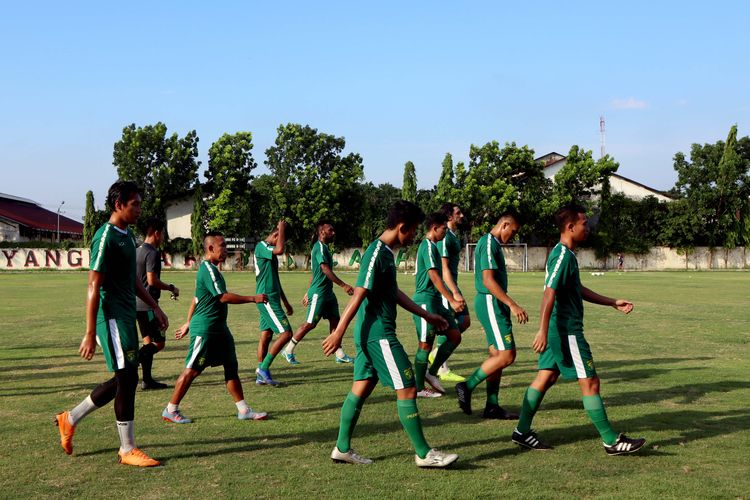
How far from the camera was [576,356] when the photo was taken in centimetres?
564

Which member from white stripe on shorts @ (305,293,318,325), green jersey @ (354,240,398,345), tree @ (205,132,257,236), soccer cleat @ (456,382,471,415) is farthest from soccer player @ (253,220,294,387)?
tree @ (205,132,257,236)

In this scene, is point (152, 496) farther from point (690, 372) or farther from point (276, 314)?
point (690, 372)

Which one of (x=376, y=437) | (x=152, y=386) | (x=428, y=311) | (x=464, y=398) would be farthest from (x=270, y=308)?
(x=376, y=437)

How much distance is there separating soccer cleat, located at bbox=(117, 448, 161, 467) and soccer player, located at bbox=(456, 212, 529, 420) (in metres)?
3.14

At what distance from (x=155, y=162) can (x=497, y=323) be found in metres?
57.1

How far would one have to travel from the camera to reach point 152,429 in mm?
6523

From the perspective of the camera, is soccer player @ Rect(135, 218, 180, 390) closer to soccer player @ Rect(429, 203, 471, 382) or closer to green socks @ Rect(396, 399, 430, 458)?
soccer player @ Rect(429, 203, 471, 382)

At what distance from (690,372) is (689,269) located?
5693 cm

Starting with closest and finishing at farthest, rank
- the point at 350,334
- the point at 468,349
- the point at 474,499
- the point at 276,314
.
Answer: the point at 474,499, the point at 276,314, the point at 468,349, the point at 350,334

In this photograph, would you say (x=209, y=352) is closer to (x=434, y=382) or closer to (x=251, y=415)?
(x=251, y=415)

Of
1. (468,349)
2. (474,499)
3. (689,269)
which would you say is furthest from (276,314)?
(689,269)

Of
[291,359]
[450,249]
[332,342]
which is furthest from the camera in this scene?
[291,359]

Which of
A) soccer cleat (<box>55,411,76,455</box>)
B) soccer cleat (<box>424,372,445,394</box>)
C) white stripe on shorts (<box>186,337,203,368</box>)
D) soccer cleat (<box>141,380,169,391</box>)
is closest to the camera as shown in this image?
soccer cleat (<box>55,411,76,455</box>)

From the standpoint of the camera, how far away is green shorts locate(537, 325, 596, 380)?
5605 millimetres
